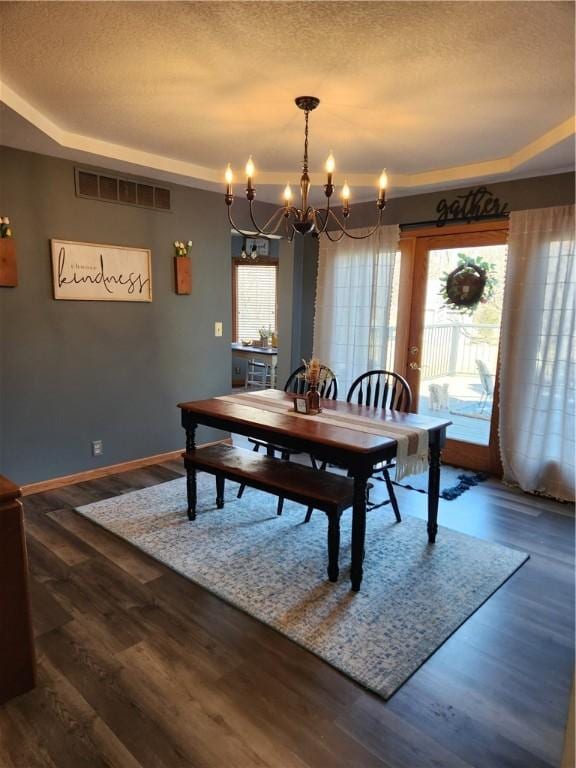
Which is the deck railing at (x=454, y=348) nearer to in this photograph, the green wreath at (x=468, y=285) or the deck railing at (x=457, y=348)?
the deck railing at (x=457, y=348)

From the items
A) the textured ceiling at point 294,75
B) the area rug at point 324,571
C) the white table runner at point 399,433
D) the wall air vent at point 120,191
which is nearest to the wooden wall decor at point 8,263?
the wall air vent at point 120,191

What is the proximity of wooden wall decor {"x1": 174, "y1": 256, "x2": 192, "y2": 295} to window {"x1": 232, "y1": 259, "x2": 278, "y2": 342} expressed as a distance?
11.7 feet

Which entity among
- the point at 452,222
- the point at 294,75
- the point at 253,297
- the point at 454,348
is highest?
the point at 294,75

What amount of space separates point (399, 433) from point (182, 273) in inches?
99.1

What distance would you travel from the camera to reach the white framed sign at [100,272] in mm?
3393

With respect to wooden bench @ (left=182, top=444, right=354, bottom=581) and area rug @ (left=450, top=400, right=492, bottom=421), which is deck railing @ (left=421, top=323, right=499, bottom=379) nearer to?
area rug @ (left=450, top=400, right=492, bottom=421)

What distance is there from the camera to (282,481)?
8.33 ft

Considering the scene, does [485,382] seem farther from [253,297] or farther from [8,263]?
[253,297]

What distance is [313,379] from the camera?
283cm

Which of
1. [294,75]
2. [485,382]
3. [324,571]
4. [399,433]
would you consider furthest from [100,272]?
[485,382]

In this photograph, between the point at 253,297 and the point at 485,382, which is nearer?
the point at 485,382

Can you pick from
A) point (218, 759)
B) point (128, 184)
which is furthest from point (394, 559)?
point (128, 184)

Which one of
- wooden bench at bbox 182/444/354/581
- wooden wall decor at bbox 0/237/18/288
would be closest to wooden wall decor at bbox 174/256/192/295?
wooden wall decor at bbox 0/237/18/288

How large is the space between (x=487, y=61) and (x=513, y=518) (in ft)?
8.76
